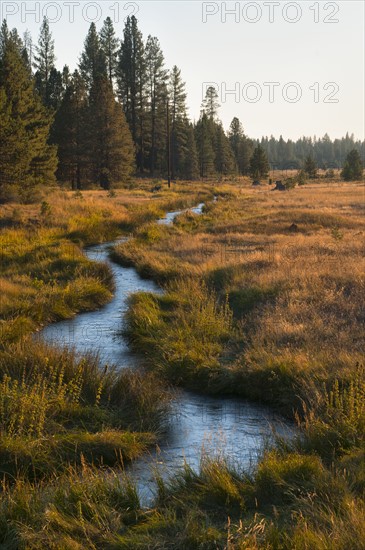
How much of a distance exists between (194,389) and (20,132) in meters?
23.7

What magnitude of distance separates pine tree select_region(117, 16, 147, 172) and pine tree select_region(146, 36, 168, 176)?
43.2 inches

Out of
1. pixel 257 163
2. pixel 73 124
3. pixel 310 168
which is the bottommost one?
pixel 310 168

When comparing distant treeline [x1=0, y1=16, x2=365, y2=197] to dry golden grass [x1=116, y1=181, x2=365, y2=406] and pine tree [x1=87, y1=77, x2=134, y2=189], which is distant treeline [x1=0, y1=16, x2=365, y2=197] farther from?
dry golden grass [x1=116, y1=181, x2=365, y2=406]

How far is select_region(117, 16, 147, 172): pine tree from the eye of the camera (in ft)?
222

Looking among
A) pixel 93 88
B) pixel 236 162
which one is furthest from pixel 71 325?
pixel 236 162

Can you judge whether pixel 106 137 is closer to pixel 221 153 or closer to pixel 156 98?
pixel 156 98

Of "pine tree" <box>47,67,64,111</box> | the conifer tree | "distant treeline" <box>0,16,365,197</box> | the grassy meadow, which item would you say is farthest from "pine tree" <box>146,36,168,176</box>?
the grassy meadow

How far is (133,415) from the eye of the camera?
717cm

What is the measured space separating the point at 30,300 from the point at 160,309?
2891mm

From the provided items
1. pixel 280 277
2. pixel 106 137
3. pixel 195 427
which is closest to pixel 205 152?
pixel 106 137

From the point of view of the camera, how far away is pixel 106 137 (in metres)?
46.6

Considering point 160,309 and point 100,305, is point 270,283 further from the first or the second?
point 100,305

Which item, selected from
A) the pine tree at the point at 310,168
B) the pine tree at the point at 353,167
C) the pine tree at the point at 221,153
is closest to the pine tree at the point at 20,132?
the pine tree at the point at 221,153

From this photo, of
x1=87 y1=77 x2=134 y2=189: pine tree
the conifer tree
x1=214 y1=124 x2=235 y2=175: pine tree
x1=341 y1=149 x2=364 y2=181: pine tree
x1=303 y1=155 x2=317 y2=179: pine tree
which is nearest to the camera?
x1=87 y1=77 x2=134 y2=189: pine tree
